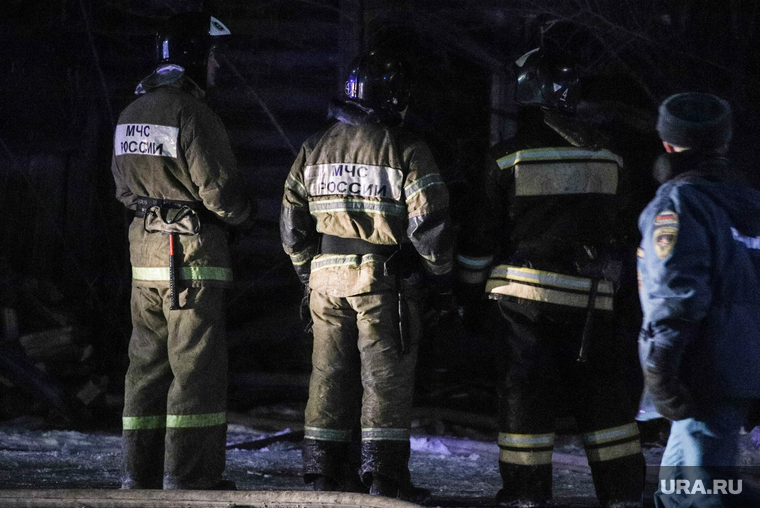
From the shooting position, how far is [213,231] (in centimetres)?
500

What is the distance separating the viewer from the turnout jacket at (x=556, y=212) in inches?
188

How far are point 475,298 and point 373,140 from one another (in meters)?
1.11

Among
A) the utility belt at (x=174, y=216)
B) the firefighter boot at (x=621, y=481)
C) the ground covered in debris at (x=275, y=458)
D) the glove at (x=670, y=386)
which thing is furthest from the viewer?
the ground covered in debris at (x=275, y=458)

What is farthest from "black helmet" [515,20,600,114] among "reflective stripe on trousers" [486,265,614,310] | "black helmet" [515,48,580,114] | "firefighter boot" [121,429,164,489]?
"firefighter boot" [121,429,164,489]

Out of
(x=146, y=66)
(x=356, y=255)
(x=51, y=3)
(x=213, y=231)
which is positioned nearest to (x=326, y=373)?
(x=356, y=255)

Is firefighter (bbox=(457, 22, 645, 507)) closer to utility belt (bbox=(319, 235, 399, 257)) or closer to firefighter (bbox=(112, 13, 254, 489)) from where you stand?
utility belt (bbox=(319, 235, 399, 257))

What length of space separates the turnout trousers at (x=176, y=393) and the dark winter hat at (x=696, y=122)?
8.20 ft

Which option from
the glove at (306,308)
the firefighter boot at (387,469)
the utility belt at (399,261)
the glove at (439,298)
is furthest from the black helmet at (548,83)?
the firefighter boot at (387,469)

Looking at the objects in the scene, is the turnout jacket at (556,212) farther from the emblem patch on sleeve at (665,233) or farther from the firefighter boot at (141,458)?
the firefighter boot at (141,458)

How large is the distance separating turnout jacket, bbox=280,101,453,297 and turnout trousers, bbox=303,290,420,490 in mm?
134

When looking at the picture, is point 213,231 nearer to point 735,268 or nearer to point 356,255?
point 356,255

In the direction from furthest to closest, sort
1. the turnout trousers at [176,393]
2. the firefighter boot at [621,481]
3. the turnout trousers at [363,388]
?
the turnout trousers at [176,393], the turnout trousers at [363,388], the firefighter boot at [621,481]

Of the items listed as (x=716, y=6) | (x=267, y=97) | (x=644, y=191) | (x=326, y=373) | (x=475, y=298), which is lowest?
(x=326, y=373)

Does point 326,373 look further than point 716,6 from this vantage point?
No
